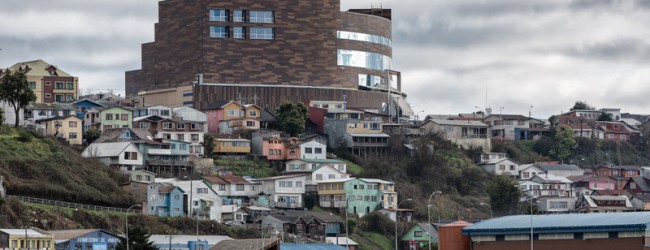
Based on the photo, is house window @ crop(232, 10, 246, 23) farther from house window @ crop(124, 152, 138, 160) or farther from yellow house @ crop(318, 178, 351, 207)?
house window @ crop(124, 152, 138, 160)

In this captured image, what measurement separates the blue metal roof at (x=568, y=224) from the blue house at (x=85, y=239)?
31481 millimetres

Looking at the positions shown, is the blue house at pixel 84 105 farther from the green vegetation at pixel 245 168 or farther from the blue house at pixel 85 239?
the blue house at pixel 85 239

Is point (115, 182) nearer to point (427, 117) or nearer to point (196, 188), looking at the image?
point (196, 188)

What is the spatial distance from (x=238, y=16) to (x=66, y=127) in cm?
2560

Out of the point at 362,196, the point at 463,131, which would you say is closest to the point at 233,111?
the point at 362,196

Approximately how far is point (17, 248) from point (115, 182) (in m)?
29.9

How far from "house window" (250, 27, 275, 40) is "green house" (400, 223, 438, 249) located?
36015mm

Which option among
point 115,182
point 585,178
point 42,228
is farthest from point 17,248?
point 585,178

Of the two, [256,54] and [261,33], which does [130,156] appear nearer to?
[256,54]

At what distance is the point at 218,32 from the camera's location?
172m

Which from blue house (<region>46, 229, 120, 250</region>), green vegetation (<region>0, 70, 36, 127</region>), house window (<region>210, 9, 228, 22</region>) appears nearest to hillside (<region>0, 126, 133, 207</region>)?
green vegetation (<region>0, 70, 36, 127</region>)

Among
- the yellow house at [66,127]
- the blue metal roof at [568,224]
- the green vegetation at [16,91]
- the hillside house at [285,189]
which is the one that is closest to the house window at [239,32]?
the yellow house at [66,127]

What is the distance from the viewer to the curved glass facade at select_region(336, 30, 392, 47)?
17650 centimetres

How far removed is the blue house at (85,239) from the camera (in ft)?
374
